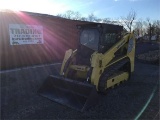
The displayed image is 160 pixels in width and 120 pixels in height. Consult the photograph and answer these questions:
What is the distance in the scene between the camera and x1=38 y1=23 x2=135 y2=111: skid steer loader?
248 inches

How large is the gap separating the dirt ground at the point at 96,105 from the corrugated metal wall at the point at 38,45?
9.32 feet

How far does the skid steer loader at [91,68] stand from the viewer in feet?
20.6

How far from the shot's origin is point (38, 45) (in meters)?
13.4

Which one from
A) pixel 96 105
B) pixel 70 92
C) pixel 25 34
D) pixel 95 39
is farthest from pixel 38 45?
pixel 96 105

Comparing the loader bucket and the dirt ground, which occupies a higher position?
the loader bucket

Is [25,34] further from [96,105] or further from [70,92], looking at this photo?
[96,105]

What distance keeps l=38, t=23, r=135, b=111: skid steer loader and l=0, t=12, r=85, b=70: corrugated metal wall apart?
17.1 ft

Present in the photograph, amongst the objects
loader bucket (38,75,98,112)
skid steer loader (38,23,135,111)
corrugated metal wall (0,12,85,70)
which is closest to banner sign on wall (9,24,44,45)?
corrugated metal wall (0,12,85,70)

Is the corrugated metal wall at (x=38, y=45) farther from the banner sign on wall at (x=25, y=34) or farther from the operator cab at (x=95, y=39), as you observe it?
the operator cab at (x=95, y=39)

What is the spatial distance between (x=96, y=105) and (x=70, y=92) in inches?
36.8

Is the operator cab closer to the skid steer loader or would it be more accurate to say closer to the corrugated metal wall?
the skid steer loader

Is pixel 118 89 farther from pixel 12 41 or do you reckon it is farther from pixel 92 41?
pixel 12 41

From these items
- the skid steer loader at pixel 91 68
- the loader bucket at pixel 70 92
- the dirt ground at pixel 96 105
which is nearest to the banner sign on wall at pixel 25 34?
the dirt ground at pixel 96 105

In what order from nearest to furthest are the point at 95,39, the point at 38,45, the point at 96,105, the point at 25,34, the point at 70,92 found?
the point at 96,105, the point at 70,92, the point at 95,39, the point at 25,34, the point at 38,45
